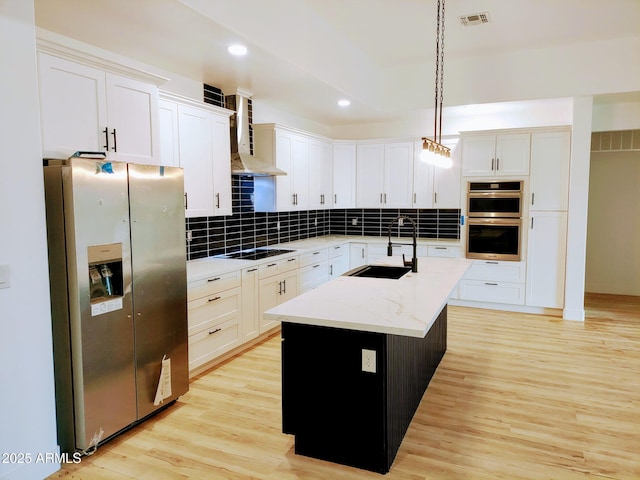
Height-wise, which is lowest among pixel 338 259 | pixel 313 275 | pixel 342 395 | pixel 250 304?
pixel 342 395

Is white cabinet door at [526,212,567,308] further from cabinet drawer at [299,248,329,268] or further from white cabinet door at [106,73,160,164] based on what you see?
white cabinet door at [106,73,160,164]

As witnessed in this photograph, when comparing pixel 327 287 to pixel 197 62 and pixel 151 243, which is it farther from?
pixel 197 62

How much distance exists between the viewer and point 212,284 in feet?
12.3

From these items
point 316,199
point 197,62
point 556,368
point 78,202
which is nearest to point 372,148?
point 316,199

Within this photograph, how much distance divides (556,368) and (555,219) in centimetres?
227

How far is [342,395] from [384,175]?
4584mm

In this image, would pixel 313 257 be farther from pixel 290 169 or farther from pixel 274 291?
pixel 290 169

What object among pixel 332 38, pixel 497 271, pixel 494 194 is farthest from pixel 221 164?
pixel 497 271

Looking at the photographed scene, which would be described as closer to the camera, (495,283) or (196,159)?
(196,159)

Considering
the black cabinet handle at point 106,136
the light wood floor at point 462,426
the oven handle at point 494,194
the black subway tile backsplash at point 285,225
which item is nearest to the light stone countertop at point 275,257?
the black subway tile backsplash at point 285,225

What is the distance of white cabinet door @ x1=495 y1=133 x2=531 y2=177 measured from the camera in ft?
18.2

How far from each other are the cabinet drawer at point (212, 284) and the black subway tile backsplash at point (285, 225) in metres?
0.62

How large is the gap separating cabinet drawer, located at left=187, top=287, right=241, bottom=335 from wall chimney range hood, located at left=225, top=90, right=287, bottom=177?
1.29 m

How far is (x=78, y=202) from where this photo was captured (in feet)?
7.97
